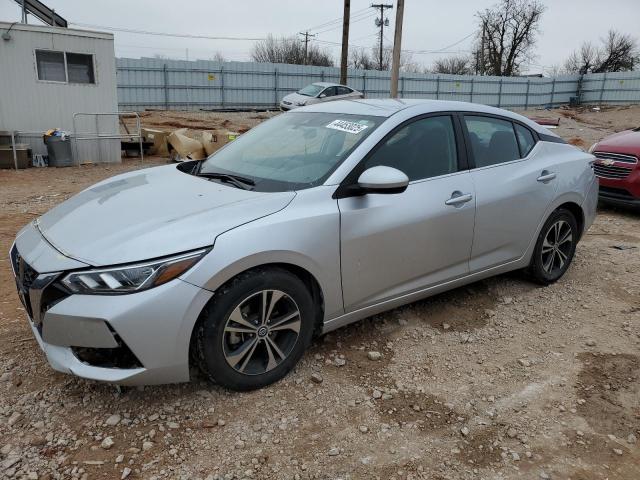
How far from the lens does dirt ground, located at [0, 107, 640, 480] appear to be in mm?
2457

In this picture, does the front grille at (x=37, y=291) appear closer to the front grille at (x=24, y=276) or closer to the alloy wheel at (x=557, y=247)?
the front grille at (x=24, y=276)

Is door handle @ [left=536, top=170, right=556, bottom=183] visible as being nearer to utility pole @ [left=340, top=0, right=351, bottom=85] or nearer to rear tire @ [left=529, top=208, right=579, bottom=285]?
rear tire @ [left=529, top=208, right=579, bottom=285]

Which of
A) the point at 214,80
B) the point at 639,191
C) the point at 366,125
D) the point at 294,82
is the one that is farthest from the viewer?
the point at 294,82

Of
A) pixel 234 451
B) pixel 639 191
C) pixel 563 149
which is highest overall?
pixel 563 149

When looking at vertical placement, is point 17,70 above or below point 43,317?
above

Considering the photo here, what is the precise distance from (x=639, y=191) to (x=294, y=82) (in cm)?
2620

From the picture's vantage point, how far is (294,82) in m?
31.4

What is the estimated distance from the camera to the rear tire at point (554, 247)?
4.45m

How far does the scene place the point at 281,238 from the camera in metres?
2.79

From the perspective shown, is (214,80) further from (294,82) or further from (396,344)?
(396,344)

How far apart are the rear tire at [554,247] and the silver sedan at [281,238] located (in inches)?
1.6

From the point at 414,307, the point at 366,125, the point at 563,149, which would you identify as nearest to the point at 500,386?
the point at 414,307

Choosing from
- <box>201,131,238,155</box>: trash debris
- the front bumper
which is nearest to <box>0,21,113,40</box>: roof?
<box>201,131,238,155</box>: trash debris

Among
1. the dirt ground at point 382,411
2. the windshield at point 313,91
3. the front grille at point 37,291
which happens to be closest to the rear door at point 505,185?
the dirt ground at point 382,411
